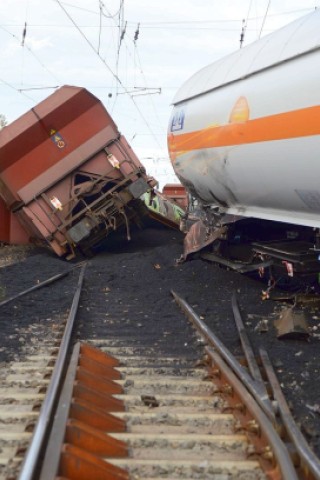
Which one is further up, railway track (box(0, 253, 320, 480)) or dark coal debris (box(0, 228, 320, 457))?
railway track (box(0, 253, 320, 480))

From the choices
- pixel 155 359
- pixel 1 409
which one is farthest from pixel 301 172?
pixel 1 409

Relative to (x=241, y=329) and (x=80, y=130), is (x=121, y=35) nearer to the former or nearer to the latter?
(x=80, y=130)

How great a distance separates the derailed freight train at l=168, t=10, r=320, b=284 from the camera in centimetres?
609

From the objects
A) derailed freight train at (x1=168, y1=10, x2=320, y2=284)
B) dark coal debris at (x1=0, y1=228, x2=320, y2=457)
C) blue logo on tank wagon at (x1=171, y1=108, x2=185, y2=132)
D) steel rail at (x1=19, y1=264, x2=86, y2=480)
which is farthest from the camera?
blue logo on tank wagon at (x1=171, y1=108, x2=185, y2=132)

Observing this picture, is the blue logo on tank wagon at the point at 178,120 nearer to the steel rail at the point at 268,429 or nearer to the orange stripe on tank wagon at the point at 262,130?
the orange stripe on tank wagon at the point at 262,130

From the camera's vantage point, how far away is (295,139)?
20.3 feet

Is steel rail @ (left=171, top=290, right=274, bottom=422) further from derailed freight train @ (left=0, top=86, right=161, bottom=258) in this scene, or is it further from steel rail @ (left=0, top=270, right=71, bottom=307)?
derailed freight train @ (left=0, top=86, right=161, bottom=258)

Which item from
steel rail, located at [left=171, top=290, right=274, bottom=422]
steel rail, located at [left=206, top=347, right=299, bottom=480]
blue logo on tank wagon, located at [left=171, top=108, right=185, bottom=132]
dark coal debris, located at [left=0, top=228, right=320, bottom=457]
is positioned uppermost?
blue logo on tank wagon, located at [left=171, top=108, right=185, bottom=132]

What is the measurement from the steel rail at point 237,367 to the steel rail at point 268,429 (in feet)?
0.19

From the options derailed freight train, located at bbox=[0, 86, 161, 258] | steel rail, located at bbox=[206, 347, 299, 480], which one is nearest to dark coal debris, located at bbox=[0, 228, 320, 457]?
steel rail, located at bbox=[206, 347, 299, 480]

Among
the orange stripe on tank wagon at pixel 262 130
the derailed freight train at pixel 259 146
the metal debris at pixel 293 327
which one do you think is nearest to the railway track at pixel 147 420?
the metal debris at pixel 293 327

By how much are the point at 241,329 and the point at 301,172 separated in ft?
6.04

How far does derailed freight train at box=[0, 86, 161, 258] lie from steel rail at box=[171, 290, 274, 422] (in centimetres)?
696

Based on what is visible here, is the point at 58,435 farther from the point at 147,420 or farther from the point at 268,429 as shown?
the point at 268,429
